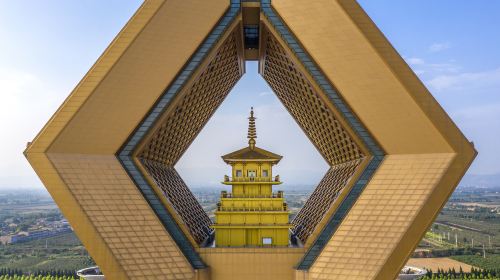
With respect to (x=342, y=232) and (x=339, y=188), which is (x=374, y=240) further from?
(x=339, y=188)

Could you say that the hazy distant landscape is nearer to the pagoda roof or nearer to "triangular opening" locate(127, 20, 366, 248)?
"triangular opening" locate(127, 20, 366, 248)

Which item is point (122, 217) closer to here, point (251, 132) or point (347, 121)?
point (251, 132)

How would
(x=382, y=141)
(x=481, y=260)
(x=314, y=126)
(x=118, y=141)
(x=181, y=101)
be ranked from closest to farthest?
(x=382, y=141) < (x=118, y=141) < (x=181, y=101) < (x=314, y=126) < (x=481, y=260)

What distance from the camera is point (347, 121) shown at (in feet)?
67.8

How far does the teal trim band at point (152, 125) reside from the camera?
19984 millimetres

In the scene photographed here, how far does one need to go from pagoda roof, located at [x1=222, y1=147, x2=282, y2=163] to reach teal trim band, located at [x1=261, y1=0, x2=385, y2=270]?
3.88 metres

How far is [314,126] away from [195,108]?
8036 millimetres

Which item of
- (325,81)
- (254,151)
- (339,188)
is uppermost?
(325,81)

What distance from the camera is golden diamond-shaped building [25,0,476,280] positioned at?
18.4m

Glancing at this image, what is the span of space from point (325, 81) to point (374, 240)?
310 inches

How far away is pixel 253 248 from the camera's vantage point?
19891 mm

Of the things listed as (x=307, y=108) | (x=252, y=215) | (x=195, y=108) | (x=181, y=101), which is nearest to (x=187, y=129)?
(x=195, y=108)

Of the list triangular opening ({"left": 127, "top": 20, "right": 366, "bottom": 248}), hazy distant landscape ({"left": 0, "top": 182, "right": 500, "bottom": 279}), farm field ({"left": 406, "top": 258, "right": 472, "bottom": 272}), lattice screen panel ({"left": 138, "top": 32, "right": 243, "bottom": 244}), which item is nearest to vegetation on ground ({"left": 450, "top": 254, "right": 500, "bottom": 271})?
hazy distant landscape ({"left": 0, "top": 182, "right": 500, "bottom": 279})

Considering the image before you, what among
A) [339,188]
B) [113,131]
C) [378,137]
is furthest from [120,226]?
[378,137]
